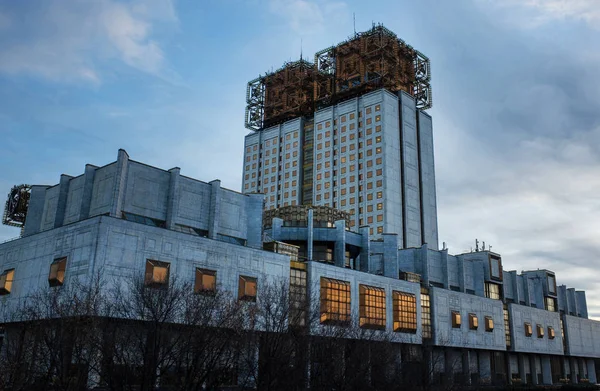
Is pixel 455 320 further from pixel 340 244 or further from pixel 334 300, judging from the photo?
pixel 334 300

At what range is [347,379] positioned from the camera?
57.7 metres

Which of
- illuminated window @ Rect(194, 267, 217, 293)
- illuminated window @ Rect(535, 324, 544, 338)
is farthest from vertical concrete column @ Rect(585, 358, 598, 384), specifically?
illuminated window @ Rect(194, 267, 217, 293)

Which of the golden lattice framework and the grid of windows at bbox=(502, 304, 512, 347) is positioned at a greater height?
the golden lattice framework

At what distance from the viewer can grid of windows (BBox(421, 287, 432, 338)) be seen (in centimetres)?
9988

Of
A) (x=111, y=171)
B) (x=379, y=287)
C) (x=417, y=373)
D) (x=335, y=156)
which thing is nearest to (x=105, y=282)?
(x=111, y=171)

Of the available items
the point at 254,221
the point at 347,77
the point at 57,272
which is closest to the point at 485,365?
the point at 254,221

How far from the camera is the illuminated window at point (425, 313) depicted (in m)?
99.9

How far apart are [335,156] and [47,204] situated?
10378 cm

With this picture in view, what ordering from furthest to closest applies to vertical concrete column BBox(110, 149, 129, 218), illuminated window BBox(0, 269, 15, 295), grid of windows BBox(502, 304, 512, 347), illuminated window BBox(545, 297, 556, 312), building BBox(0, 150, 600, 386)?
illuminated window BBox(545, 297, 556, 312), grid of windows BBox(502, 304, 512, 347), illuminated window BBox(0, 269, 15, 295), vertical concrete column BBox(110, 149, 129, 218), building BBox(0, 150, 600, 386)

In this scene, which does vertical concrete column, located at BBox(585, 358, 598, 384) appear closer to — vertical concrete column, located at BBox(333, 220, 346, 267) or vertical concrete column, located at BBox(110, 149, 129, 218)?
vertical concrete column, located at BBox(333, 220, 346, 267)

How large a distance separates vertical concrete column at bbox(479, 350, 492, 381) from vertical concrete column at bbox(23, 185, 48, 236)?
8570cm

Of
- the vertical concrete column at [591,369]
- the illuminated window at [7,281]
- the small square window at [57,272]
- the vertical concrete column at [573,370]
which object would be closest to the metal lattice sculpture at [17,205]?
the illuminated window at [7,281]

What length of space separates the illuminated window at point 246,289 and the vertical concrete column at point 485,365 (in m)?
63.5

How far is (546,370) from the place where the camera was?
133375 millimetres
